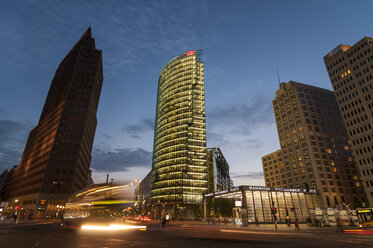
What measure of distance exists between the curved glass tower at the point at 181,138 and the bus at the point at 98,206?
70.9 m

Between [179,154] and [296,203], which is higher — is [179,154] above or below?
above

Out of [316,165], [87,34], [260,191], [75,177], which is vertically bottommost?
[260,191]

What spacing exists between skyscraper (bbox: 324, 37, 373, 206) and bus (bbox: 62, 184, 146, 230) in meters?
101

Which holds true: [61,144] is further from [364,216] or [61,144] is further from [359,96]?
[359,96]

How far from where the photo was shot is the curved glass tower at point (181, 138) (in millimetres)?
104125

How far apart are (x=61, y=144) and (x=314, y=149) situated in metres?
126

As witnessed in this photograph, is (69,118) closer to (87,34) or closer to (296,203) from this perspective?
(87,34)

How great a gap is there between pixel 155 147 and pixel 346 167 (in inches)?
4178

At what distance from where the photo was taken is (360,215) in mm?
40562

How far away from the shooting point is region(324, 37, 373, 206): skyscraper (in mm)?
89050

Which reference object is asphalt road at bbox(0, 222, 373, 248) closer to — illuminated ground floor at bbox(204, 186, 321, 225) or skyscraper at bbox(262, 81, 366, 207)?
illuminated ground floor at bbox(204, 186, 321, 225)

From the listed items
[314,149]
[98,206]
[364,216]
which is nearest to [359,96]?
[314,149]

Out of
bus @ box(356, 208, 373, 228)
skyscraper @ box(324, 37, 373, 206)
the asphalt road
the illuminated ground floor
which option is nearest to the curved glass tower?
the illuminated ground floor

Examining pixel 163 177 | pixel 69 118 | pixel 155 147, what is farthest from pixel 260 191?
pixel 69 118
